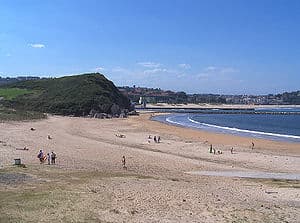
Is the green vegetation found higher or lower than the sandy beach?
higher

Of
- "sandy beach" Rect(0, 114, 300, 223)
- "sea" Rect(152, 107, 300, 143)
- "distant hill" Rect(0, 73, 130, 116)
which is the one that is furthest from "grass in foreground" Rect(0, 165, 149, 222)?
"distant hill" Rect(0, 73, 130, 116)

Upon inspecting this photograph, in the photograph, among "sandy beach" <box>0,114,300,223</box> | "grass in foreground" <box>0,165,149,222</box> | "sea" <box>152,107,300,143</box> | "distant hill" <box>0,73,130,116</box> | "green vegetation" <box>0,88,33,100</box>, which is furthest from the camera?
"green vegetation" <box>0,88,33,100</box>

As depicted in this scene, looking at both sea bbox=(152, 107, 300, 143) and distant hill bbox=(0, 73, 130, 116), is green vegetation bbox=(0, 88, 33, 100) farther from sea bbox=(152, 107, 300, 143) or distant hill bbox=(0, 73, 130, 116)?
sea bbox=(152, 107, 300, 143)

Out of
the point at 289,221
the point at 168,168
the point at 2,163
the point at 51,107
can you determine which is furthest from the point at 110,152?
the point at 51,107

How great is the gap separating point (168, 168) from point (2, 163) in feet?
33.7

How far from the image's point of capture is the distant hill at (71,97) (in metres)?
89.8

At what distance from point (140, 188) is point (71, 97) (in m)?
77.9

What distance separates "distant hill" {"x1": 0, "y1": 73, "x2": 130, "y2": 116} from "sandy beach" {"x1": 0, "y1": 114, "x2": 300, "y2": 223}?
53.1 metres

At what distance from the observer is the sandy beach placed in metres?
14.7

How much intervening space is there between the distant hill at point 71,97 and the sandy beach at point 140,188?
2090 inches

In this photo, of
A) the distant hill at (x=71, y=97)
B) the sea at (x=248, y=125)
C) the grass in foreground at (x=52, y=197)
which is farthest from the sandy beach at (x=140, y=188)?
the distant hill at (x=71, y=97)

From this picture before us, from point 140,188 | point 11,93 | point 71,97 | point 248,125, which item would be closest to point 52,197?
point 140,188

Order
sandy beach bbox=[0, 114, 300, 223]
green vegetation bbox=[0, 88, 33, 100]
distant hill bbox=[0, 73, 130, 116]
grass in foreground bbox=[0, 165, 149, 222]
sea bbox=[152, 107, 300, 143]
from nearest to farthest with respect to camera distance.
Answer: grass in foreground bbox=[0, 165, 149, 222] < sandy beach bbox=[0, 114, 300, 223] < sea bbox=[152, 107, 300, 143] < distant hill bbox=[0, 73, 130, 116] < green vegetation bbox=[0, 88, 33, 100]

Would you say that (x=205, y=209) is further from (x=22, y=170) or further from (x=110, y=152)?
(x=110, y=152)
